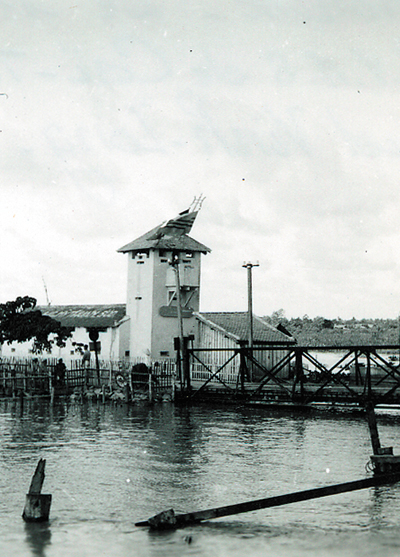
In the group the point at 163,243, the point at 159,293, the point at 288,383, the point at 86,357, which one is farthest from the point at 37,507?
the point at 163,243

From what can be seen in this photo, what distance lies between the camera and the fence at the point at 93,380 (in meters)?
40.2

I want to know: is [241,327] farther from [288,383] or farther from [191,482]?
[191,482]

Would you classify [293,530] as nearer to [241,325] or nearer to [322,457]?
[322,457]

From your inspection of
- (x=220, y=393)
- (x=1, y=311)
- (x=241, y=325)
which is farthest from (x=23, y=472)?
(x=241, y=325)

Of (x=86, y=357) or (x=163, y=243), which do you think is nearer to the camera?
(x=86, y=357)

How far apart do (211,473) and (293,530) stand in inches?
243

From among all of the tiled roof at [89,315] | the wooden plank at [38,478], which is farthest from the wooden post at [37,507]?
the tiled roof at [89,315]

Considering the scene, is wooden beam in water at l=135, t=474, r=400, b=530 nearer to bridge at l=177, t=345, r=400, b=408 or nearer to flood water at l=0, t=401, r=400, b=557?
flood water at l=0, t=401, r=400, b=557

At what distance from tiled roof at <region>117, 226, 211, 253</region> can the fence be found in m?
10.6

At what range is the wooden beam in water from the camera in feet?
37.8

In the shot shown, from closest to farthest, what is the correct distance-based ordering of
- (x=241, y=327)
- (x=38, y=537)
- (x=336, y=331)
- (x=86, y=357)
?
(x=38, y=537)
(x=86, y=357)
(x=241, y=327)
(x=336, y=331)

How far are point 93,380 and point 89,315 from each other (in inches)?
474

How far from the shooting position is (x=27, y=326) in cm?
4925

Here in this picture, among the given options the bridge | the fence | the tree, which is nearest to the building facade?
the bridge
